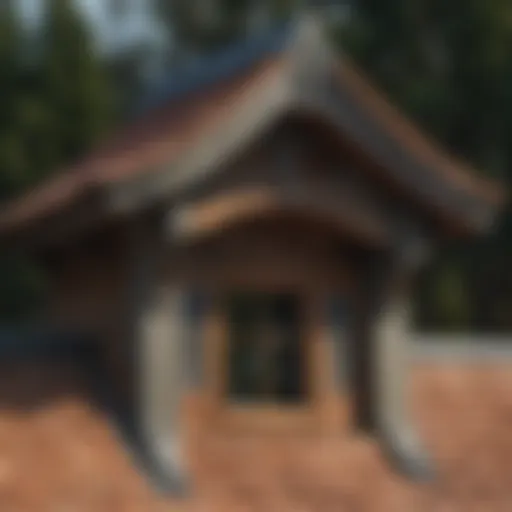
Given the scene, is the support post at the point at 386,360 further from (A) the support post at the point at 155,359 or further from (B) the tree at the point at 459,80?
(B) the tree at the point at 459,80

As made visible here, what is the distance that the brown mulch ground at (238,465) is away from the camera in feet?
23.1

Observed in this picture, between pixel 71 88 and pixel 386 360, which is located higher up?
pixel 71 88

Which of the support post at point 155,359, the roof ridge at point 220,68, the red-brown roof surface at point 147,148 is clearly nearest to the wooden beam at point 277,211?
the support post at point 155,359

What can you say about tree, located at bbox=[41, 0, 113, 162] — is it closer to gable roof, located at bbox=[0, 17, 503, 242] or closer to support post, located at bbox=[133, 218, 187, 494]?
gable roof, located at bbox=[0, 17, 503, 242]

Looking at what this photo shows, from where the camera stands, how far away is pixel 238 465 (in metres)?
7.55

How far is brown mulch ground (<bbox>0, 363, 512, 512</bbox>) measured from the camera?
23.1ft

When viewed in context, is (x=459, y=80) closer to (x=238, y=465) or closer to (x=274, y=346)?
(x=274, y=346)

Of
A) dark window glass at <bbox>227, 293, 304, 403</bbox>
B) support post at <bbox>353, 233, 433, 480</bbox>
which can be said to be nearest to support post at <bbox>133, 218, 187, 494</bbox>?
dark window glass at <bbox>227, 293, 304, 403</bbox>

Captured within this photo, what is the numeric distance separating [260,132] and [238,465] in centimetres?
174

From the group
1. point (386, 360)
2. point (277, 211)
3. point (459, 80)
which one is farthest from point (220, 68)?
point (459, 80)

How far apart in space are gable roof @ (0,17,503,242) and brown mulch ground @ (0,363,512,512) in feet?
3.57

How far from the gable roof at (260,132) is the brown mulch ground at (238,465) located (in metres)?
1.09

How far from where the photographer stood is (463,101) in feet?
53.3

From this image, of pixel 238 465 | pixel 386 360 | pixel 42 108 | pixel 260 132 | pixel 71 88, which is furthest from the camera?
pixel 71 88
